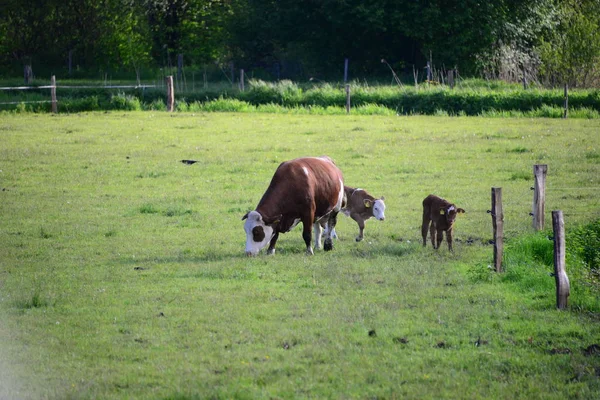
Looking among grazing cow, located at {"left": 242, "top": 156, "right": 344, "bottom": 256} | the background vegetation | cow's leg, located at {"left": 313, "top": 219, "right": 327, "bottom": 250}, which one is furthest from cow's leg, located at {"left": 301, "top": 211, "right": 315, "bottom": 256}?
the background vegetation

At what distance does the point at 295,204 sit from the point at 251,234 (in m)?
0.92

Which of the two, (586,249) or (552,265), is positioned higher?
A: (586,249)

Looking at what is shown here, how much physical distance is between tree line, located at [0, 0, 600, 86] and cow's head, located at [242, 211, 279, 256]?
41248mm

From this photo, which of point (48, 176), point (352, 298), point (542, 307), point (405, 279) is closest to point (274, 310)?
point (352, 298)

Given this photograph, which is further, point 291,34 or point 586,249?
point 291,34

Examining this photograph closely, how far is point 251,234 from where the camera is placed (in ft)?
46.2

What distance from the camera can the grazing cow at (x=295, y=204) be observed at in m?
14.1

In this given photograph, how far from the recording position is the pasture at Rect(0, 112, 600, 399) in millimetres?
8672

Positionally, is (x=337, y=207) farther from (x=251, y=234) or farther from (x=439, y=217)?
(x=251, y=234)

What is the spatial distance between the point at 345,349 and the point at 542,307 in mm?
3148

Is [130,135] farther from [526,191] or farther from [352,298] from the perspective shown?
[352,298]

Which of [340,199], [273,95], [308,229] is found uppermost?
[273,95]

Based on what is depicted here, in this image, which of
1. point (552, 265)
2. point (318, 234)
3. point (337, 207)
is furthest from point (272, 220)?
point (552, 265)

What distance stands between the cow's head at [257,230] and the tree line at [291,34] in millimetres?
41248
